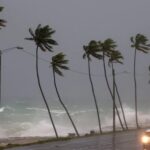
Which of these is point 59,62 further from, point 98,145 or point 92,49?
point 98,145

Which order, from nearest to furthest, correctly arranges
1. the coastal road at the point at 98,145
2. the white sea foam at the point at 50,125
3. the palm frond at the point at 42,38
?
the coastal road at the point at 98,145
the palm frond at the point at 42,38
the white sea foam at the point at 50,125

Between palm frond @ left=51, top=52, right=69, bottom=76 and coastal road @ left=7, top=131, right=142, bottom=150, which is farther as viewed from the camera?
palm frond @ left=51, top=52, right=69, bottom=76

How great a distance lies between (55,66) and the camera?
81.2 meters

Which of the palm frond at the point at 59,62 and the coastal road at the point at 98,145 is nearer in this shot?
the coastal road at the point at 98,145

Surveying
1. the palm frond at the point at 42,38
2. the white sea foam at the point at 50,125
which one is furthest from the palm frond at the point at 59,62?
the white sea foam at the point at 50,125

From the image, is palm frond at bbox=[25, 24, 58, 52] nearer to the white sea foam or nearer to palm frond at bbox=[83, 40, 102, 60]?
palm frond at bbox=[83, 40, 102, 60]

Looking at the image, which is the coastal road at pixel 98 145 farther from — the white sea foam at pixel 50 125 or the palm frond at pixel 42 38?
the white sea foam at pixel 50 125

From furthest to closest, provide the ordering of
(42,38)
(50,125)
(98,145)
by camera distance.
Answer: (50,125) < (42,38) < (98,145)

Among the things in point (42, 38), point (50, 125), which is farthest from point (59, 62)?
point (50, 125)

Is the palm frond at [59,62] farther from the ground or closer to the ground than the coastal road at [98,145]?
farther from the ground

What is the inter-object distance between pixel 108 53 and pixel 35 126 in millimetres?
52567

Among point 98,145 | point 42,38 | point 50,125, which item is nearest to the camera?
point 98,145

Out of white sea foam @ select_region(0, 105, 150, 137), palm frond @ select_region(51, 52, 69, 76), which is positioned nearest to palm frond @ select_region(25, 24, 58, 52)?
palm frond @ select_region(51, 52, 69, 76)

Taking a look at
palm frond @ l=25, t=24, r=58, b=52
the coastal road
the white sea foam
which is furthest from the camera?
the white sea foam
